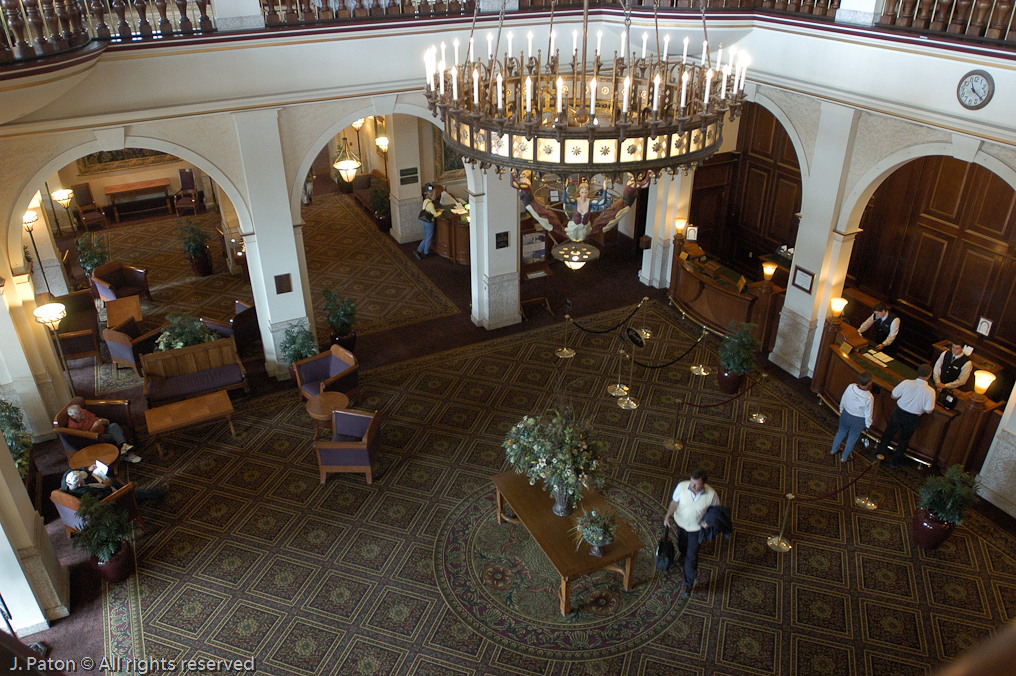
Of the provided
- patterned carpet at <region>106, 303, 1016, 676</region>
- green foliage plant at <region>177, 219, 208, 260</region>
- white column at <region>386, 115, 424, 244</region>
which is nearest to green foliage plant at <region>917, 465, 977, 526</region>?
patterned carpet at <region>106, 303, 1016, 676</region>

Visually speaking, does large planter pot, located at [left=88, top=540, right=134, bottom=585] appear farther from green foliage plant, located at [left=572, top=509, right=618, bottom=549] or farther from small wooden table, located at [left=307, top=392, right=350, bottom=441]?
green foliage plant, located at [left=572, top=509, right=618, bottom=549]

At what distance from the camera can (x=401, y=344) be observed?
40.3ft

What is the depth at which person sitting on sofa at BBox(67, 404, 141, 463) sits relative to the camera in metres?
9.16

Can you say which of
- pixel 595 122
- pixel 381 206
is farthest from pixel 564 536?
pixel 381 206

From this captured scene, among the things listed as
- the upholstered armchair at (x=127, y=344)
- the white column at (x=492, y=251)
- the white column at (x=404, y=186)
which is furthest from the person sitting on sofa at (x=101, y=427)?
the white column at (x=404, y=186)

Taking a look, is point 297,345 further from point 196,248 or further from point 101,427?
point 196,248

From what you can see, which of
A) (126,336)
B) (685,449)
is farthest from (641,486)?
(126,336)

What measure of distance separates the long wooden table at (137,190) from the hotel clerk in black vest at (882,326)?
1536 centimetres

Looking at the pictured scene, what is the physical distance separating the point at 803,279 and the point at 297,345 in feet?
24.0

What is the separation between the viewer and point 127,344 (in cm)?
1120

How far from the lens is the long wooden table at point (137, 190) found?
17.6 meters

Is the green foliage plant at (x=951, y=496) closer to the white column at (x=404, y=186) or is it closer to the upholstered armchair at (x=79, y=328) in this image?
the white column at (x=404, y=186)

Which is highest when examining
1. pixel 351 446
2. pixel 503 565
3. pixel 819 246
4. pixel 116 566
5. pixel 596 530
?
pixel 819 246

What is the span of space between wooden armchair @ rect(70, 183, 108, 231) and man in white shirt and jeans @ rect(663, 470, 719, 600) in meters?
15.1
